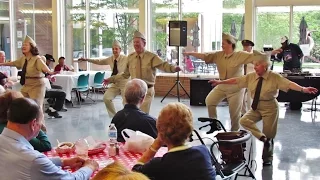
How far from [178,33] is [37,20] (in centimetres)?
570

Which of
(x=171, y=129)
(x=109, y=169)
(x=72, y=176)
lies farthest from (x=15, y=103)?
(x=109, y=169)

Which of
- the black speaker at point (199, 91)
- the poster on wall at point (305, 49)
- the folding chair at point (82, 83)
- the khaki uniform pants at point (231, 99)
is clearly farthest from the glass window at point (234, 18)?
the khaki uniform pants at point (231, 99)

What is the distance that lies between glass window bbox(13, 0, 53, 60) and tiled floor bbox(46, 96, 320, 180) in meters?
4.17

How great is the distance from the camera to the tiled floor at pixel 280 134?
17.5ft

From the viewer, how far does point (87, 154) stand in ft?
10.7

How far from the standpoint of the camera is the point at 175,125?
2615 millimetres

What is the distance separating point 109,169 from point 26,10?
14104 millimetres

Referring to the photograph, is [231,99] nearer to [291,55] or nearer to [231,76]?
[231,76]

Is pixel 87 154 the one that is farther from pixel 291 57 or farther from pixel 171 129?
pixel 291 57

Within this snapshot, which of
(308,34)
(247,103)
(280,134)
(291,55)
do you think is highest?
(308,34)

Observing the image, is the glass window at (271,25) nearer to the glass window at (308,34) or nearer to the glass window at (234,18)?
the glass window at (308,34)

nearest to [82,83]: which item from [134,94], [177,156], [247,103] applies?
[247,103]

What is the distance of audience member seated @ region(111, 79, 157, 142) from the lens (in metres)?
3.80

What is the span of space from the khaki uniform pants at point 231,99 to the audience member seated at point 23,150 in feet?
14.0
